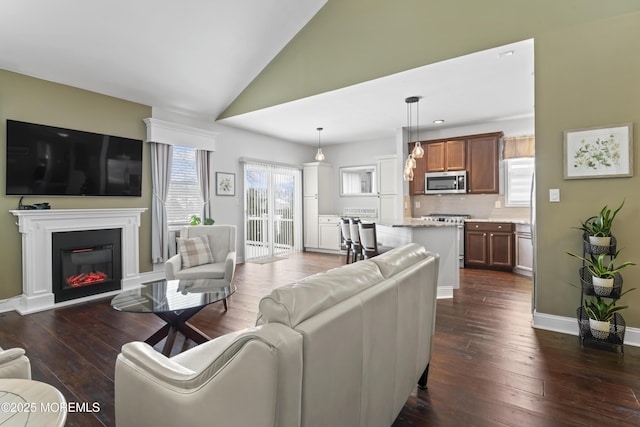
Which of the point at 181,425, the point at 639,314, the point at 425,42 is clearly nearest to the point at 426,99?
the point at 425,42

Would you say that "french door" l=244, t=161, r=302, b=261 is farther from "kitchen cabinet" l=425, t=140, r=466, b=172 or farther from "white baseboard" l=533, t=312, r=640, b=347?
"white baseboard" l=533, t=312, r=640, b=347

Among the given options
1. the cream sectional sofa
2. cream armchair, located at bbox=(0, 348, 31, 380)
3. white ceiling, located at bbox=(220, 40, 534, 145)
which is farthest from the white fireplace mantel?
the cream sectional sofa

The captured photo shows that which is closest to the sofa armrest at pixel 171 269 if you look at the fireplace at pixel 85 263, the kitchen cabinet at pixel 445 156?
the fireplace at pixel 85 263

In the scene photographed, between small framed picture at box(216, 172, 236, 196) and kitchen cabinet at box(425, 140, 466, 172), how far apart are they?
154 inches

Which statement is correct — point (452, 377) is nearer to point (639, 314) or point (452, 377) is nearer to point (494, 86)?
point (639, 314)

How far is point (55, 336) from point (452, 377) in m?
3.38

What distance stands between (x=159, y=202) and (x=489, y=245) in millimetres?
5509

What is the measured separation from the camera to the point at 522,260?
5.23 meters

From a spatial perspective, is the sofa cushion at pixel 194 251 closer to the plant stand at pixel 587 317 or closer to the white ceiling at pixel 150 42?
the white ceiling at pixel 150 42

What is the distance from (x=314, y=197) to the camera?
798 cm

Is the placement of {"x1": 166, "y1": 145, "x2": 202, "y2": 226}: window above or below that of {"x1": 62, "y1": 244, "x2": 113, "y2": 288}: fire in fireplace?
above

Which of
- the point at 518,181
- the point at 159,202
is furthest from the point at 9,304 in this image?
the point at 518,181

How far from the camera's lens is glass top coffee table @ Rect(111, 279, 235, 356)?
7.69 ft

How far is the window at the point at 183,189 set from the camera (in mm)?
5270
